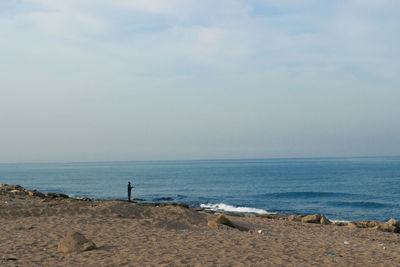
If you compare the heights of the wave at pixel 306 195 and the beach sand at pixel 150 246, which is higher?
the beach sand at pixel 150 246

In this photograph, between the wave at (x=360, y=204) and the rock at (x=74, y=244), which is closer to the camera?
the rock at (x=74, y=244)

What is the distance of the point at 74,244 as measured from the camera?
34.2 feet

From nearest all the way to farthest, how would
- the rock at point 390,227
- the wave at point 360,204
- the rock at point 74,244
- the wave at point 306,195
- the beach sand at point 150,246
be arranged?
the beach sand at point 150,246
the rock at point 74,244
the rock at point 390,227
the wave at point 360,204
the wave at point 306,195

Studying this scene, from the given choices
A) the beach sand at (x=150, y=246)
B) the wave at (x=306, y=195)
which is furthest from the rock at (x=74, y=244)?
the wave at (x=306, y=195)

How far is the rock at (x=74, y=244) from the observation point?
10273 millimetres

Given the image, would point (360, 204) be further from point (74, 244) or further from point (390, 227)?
point (74, 244)

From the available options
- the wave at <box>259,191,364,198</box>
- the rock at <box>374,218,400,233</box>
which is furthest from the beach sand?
the wave at <box>259,191,364,198</box>

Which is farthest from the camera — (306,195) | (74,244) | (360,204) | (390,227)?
(306,195)

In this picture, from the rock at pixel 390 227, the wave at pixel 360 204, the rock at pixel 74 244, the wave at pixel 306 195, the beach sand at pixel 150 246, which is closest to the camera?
the beach sand at pixel 150 246

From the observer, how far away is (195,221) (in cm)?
1794

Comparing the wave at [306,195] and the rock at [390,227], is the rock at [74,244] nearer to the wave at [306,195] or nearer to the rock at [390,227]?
the rock at [390,227]

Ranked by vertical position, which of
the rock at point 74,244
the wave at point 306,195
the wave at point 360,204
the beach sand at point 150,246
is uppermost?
the rock at point 74,244

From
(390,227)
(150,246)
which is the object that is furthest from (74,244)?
(390,227)

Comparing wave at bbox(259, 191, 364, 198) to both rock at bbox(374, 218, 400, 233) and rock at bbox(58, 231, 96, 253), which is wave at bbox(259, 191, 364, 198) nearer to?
rock at bbox(374, 218, 400, 233)
